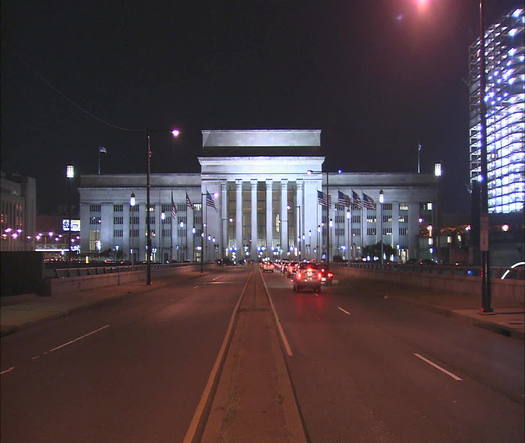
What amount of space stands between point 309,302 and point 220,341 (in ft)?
45.9

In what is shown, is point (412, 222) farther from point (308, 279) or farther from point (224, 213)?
point (308, 279)

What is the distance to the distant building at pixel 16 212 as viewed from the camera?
72.3 m

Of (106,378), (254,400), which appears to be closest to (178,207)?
(106,378)

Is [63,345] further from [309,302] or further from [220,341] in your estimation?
[309,302]

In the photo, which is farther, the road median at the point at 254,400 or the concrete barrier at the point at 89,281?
the concrete barrier at the point at 89,281

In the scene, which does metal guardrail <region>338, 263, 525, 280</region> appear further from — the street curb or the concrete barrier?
the concrete barrier

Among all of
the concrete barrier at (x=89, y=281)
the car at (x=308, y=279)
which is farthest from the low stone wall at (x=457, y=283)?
the concrete barrier at (x=89, y=281)

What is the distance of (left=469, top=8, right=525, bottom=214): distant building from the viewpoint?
94062mm

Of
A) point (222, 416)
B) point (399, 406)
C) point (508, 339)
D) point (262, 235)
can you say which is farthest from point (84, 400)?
point (262, 235)

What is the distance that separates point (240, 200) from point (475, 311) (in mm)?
129367

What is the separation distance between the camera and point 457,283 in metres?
31.6

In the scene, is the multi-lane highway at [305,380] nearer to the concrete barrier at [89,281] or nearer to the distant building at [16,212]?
the concrete barrier at [89,281]

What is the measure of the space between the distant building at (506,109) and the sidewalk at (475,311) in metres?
66.8

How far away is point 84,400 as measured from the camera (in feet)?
30.1
